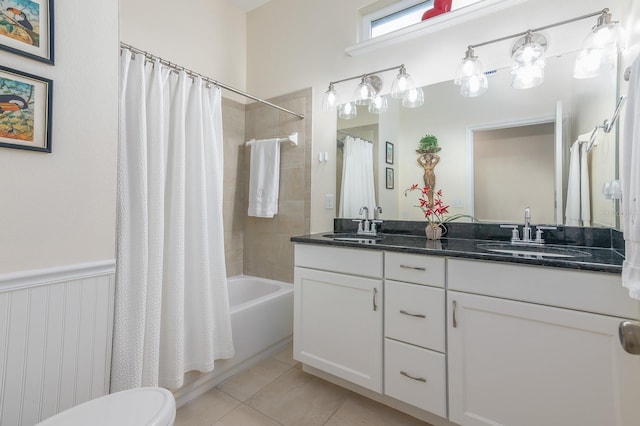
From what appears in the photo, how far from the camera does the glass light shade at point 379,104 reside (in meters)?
2.06

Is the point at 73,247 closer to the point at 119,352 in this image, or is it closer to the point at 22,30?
the point at 119,352

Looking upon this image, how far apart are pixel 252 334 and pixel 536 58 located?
231 cm

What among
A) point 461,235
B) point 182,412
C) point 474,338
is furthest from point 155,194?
point 461,235

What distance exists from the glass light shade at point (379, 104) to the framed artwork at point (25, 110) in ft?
5.74

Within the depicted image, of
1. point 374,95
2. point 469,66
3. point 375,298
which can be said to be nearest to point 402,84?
point 374,95

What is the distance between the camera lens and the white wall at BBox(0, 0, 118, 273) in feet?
2.97

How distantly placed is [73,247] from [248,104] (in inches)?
80.6

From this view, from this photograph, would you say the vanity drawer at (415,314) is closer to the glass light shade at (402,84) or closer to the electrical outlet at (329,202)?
the electrical outlet at (329,202)

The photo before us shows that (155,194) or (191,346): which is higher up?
(155,194)

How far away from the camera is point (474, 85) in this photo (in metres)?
1.68

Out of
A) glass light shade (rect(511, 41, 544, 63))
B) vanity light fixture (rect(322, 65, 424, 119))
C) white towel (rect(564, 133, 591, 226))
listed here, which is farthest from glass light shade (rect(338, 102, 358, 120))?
white towel (rect(564, 133, 591, 226))

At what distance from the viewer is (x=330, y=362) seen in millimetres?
1618

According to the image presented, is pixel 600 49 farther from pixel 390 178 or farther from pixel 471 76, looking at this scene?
pixel 390 178

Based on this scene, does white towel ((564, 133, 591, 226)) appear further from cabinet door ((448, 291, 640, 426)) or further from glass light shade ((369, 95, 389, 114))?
glass light shade ((369, 95, 389, 114))
